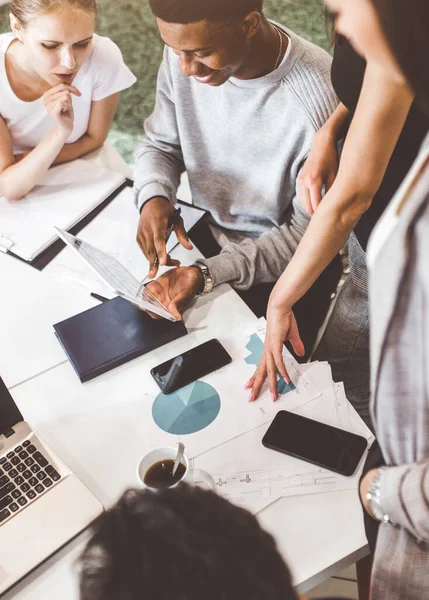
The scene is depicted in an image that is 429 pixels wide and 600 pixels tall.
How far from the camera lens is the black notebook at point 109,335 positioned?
1071 mm

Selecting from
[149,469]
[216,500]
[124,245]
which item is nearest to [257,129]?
[124,245]

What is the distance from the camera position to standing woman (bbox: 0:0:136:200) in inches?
56.1

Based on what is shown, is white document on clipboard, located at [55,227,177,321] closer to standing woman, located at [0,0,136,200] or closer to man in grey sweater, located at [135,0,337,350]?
man in grey sweater, located at [135,0,337,350]

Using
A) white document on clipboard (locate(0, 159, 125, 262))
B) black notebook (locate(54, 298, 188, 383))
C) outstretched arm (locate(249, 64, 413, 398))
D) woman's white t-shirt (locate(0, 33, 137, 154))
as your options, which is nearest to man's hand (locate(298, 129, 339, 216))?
outstretched arm (locate(249, 64, 413, 398))

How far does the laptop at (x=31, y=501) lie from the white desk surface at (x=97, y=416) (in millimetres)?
29

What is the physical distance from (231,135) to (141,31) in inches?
35.2

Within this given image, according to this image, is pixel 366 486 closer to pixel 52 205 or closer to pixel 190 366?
pixel 190 366

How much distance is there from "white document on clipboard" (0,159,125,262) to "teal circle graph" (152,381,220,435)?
20.1 inches

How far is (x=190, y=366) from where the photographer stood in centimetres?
106

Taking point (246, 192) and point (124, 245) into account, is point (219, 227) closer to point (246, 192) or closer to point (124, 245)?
point (246, 192)

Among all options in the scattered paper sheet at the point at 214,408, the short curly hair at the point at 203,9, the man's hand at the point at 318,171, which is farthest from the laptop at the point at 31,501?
the short curly hair at the point at 203,9

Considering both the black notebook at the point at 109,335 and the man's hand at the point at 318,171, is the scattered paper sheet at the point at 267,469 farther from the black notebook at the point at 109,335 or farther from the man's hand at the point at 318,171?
the man's hand at the point at 318,171

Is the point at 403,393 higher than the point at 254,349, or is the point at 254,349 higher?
the point at 403,393

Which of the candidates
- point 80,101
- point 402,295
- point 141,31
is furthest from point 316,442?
point 141,31
